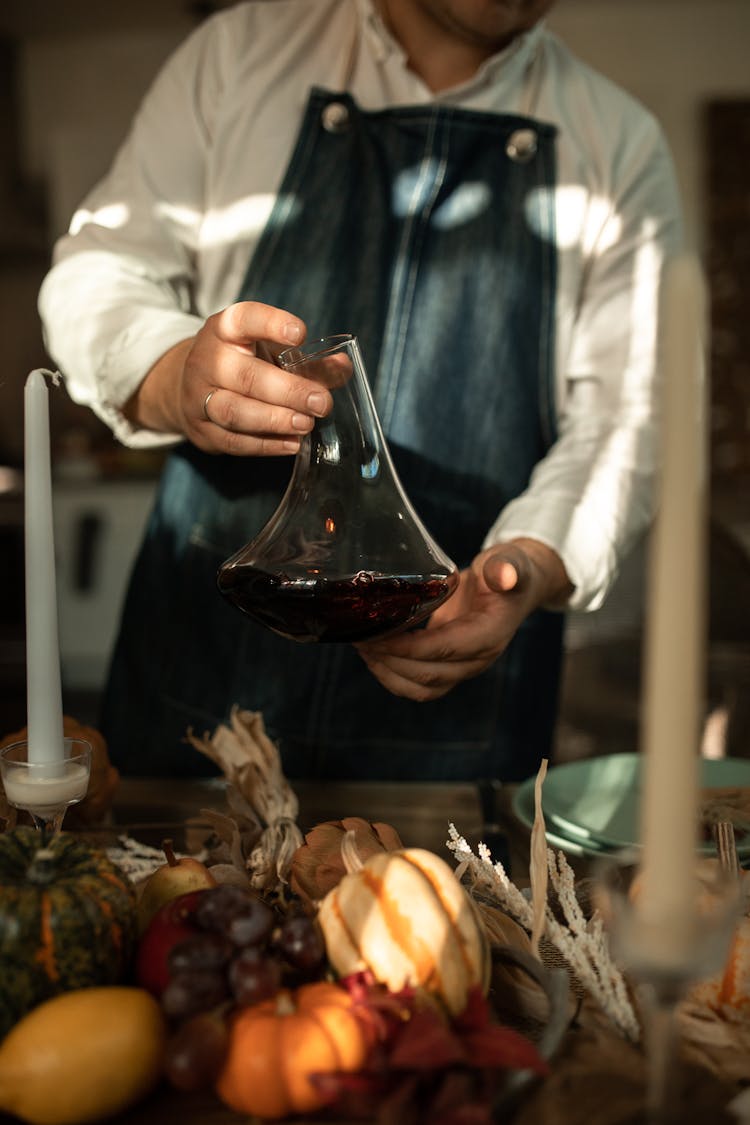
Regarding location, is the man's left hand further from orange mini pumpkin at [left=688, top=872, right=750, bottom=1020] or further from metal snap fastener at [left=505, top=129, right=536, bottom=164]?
metal snap fastener at [left=505, top=129, right=536, bottom=164]

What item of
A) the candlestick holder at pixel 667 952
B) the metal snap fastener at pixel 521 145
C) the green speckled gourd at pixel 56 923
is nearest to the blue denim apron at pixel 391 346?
the metal snap fastener at pixel 521 145

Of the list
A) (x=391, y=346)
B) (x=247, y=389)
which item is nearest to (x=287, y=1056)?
(x=247, y=389)

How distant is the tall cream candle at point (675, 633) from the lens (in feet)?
1.12

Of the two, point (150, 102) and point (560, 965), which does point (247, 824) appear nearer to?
point (560, 965)

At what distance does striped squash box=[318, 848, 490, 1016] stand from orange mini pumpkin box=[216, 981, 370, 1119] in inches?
1.5

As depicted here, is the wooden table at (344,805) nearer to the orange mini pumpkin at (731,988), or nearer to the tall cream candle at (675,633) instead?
the orange mini pumpkin at (731,988)

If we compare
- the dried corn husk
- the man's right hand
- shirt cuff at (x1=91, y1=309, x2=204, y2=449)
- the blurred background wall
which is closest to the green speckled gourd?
the dried corn husk

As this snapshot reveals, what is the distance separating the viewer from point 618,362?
4.20ft

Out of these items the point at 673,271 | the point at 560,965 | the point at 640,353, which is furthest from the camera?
the point at 640,353

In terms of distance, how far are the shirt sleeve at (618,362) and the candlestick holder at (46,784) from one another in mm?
609

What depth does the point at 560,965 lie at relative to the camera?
63 cm

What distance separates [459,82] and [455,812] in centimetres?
86

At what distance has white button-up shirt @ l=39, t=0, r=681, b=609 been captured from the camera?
1.25m

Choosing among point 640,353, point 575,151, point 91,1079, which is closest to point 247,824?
point 91,1079
